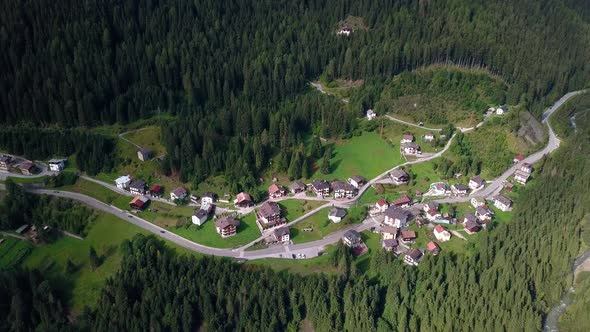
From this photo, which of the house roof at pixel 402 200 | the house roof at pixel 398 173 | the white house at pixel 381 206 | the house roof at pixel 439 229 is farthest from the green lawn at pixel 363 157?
the house roof at pixel 439 229

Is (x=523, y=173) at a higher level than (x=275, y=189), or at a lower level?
higher

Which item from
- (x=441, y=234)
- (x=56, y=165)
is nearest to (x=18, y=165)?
(x=56, y=165)

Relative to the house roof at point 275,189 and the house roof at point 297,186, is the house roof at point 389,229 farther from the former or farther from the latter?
the house roof at point 275,189

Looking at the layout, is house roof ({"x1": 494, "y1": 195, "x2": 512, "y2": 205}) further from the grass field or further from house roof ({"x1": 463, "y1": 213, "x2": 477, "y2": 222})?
the grass field

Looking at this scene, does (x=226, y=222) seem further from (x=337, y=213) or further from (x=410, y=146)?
(x=410, y=146)

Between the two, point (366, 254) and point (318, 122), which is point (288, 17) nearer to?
point (318, 122)

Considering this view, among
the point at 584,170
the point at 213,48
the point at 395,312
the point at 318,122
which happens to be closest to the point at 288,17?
the point at 213,48

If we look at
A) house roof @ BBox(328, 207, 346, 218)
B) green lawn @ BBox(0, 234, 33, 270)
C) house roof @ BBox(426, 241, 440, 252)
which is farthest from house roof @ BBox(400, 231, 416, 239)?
green lawn @ BBox(0, 234, 33, 270)

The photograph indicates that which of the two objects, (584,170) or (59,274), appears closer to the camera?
(59,274)
